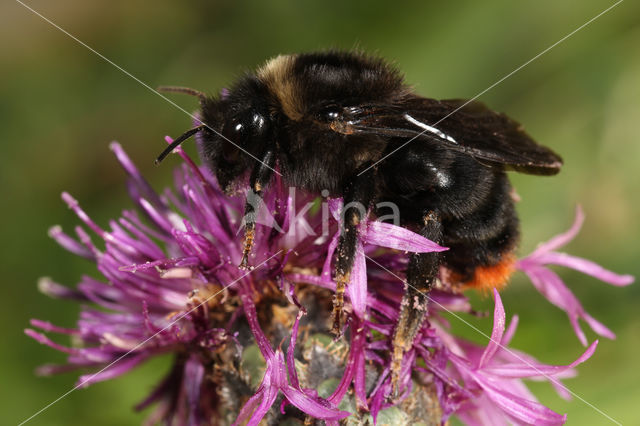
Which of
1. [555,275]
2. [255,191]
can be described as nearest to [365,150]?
[255,191]

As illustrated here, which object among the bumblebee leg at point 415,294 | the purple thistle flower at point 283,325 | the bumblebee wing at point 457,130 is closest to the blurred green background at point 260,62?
the purple thistle flower at point 283,325

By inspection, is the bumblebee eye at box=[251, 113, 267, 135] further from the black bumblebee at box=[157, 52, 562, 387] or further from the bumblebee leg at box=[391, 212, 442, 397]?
the bumblebee leg at box=[391, 212, 442, 397]

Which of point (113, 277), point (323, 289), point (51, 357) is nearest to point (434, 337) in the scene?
point (323, 289)

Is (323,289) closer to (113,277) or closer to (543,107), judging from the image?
(113,277)

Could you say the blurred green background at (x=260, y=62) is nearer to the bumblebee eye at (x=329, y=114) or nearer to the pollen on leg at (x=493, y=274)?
the pollen on leg at (x=493, y=274)

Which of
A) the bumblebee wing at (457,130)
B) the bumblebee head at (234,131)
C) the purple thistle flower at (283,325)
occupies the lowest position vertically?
the purple thistle flower at (283,325)

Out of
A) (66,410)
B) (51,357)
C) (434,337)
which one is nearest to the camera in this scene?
(434,337)
